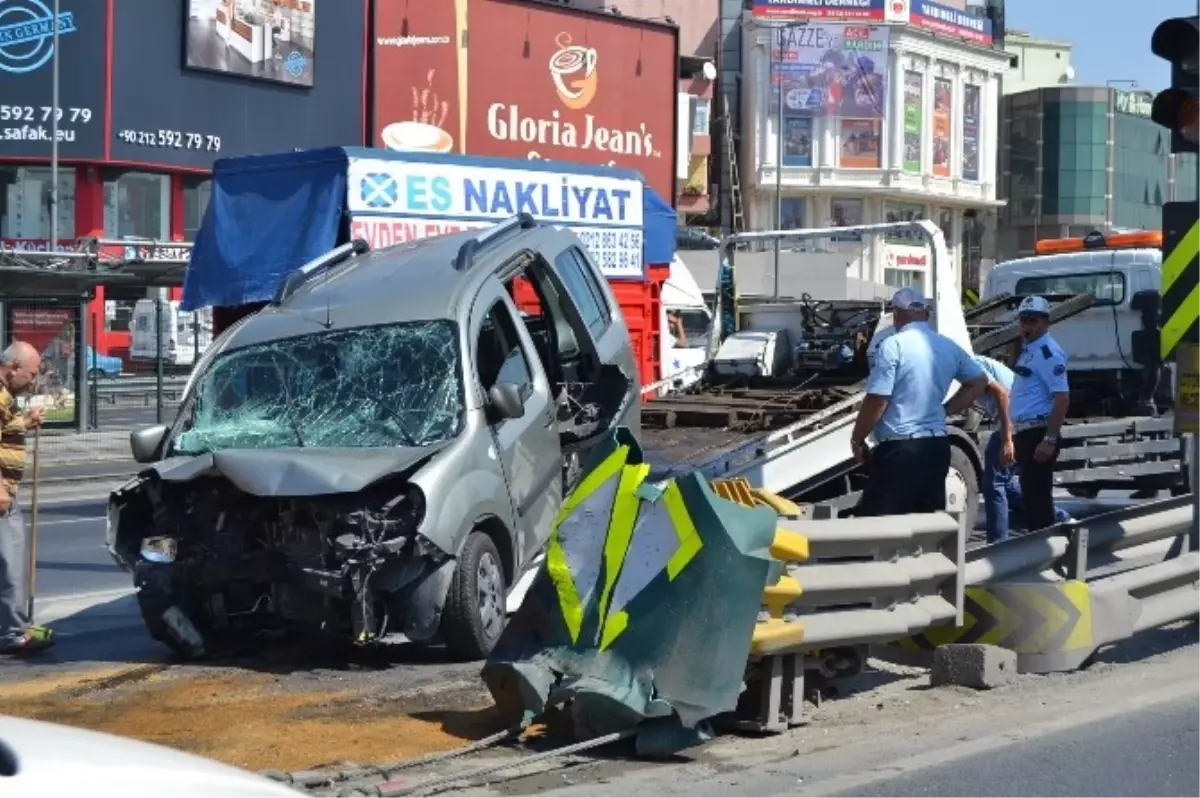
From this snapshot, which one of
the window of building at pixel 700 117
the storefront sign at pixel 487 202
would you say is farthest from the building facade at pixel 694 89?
the storefront sign at pixel 487 202

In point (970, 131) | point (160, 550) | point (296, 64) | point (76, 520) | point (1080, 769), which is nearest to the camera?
point (1080, 769)

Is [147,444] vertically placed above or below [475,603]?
above

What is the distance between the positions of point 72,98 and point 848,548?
154 feet

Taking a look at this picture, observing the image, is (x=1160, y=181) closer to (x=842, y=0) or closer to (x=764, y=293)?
(x=842, y=0)

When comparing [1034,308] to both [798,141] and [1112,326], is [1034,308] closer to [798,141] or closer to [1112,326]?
[1112,326]

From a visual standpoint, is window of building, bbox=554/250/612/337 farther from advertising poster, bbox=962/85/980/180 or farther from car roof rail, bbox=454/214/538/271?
advertising poster, bbox=962/85/980/180

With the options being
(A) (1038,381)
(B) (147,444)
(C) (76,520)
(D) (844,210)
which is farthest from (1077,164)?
(B) (147,444)

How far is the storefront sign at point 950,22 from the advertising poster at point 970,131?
2.20 metres

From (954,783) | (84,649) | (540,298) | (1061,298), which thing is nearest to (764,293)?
(1061,298)

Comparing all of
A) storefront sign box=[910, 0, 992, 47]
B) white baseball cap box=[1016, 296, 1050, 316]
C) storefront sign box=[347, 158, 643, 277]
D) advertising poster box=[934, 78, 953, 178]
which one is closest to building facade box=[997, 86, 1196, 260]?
storefront sign box=[910, 0, 992, 47]

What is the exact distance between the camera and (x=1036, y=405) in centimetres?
1229

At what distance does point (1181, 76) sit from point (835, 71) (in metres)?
65.4

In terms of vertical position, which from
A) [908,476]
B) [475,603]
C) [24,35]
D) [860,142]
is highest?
[860,142]

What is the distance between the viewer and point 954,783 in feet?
22.4
